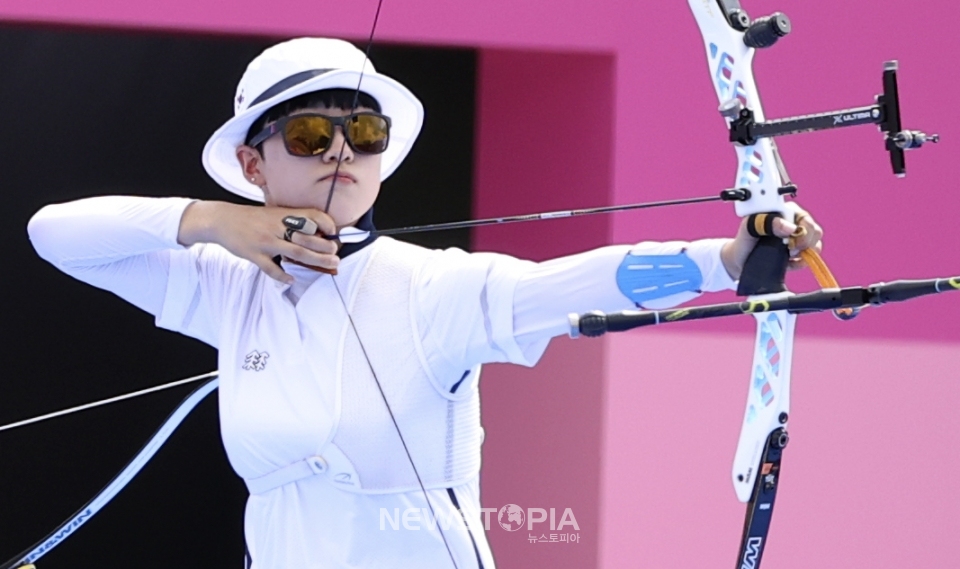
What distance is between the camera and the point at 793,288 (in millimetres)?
2371

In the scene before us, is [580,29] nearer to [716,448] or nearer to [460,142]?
[460,142]

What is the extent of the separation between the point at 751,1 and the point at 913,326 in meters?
0.62

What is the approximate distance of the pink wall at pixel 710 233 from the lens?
235 centimetres

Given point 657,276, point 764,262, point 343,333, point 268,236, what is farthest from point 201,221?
point 764,262

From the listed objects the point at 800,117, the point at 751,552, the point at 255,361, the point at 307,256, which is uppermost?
the point at 800,117

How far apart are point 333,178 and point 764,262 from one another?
20.1 inches

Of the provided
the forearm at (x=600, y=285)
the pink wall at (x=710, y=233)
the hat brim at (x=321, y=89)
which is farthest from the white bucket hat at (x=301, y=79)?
the pink wall at (x=710, y=233)

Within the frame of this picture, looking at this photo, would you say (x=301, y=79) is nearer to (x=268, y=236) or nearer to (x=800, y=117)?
(x=268, y=236)

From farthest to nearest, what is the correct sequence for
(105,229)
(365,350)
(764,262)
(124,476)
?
(124,476), (105,229), (365,350), (764,262)

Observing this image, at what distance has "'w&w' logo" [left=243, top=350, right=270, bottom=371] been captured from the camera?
158 cm

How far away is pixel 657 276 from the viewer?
4.40 ft

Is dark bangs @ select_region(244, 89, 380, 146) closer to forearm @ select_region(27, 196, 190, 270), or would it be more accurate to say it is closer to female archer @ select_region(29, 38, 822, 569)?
female archer @ select_region(29, 38, 822, 569)

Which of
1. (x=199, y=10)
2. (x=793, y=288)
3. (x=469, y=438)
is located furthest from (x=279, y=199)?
(x=793, y=288)

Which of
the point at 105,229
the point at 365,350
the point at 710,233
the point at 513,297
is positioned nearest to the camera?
the point at 513,297
